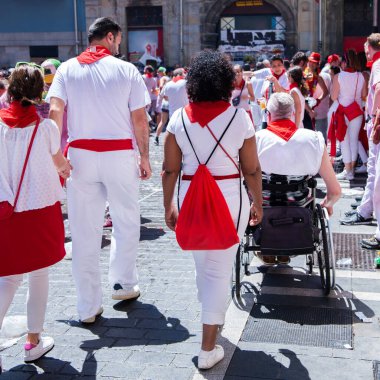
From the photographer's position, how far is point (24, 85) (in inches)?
161

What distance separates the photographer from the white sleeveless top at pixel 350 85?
33.4 ft

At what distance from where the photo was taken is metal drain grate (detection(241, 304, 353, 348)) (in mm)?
4414

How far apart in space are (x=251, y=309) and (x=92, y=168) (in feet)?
5.02

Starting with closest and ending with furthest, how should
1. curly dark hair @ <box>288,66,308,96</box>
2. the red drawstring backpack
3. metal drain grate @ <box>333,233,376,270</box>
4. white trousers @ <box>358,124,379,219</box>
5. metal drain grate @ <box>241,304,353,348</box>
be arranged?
the red drawstring backpack
metal drain grate @ <box>241,304,353,348</box>
metal drain grate @ <box>333,233,376,270</box>
white trousers @ <box>358,124,379,219</box>
curly dark hair @ <box>288,66,308,96</box>

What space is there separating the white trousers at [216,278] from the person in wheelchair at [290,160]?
3.65 feet

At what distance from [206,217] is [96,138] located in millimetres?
1182

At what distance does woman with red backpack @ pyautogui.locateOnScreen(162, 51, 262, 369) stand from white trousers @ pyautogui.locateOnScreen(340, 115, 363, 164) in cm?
664

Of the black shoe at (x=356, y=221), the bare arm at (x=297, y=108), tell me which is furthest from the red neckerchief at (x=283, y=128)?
the bare arm at (x=297, y=108)

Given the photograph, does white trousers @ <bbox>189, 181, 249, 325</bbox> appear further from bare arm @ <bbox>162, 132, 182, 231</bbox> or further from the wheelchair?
the wheelchair

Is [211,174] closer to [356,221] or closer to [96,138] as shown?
[96,138]

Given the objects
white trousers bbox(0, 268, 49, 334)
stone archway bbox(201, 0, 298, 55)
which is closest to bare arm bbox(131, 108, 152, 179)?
white trousers bbox(0, 268, 49, 334)

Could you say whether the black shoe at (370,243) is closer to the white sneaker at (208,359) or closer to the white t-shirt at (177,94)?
the white sneaker at (208,359)

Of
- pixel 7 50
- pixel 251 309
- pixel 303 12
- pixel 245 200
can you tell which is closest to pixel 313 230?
pixel 251 309

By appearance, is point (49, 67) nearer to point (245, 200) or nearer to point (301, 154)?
point (301, 154)
